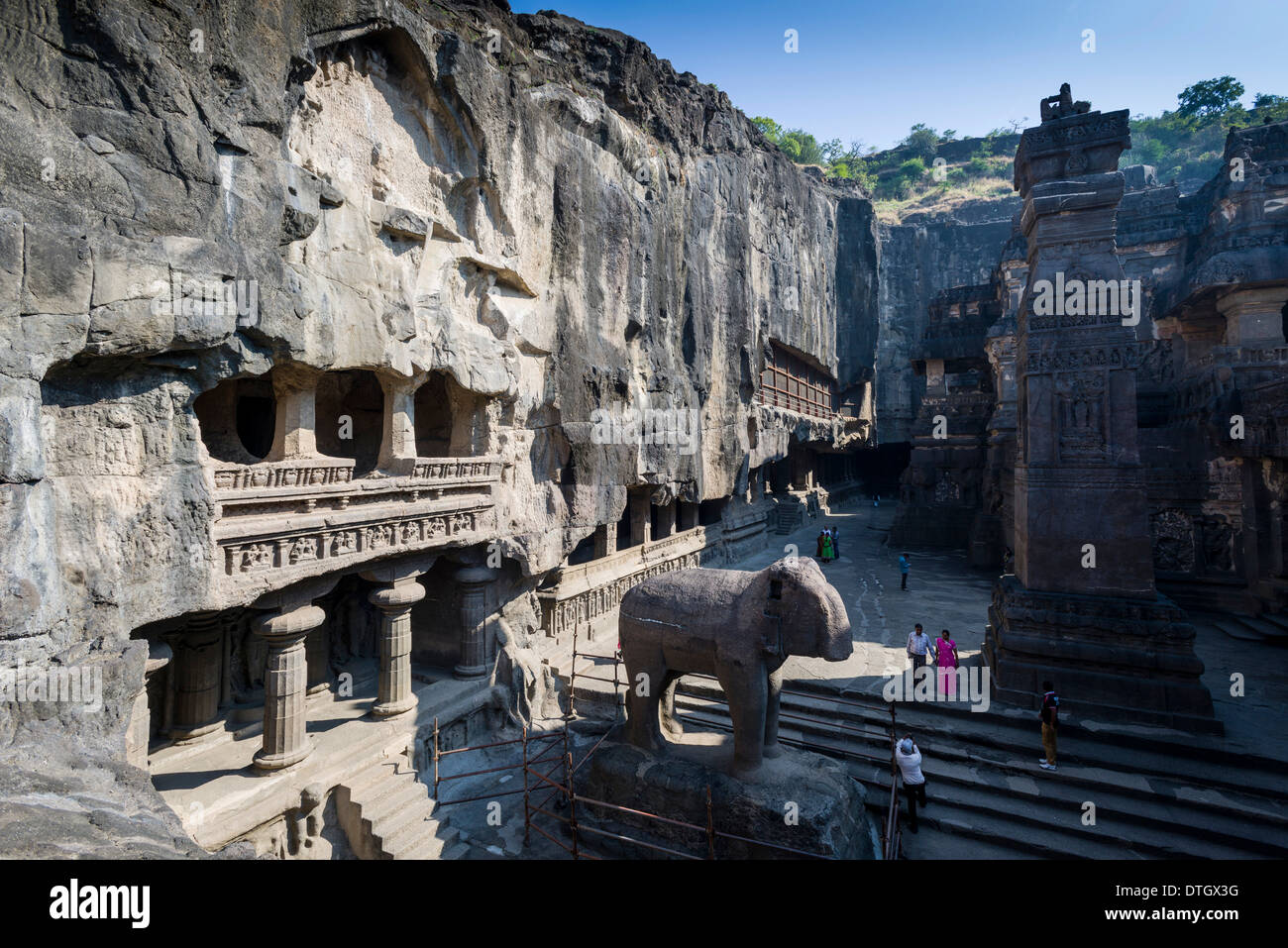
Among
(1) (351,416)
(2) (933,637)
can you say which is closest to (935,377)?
(2) (933,637)

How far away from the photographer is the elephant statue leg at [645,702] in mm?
8594

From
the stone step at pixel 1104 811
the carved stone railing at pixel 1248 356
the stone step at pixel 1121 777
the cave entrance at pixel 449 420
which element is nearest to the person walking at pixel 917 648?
the stone step at pixel 1121 777

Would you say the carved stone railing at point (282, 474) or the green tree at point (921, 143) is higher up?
the green tree at point (921, 143)

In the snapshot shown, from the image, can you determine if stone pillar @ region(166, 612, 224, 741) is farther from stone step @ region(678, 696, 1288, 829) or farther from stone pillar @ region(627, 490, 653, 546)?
stone pillar @ region(627, 490, 653, 546)

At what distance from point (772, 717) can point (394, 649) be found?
257 inches

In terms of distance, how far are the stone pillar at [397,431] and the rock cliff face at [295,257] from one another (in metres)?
0.24

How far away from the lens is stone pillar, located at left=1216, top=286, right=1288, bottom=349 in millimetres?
17500

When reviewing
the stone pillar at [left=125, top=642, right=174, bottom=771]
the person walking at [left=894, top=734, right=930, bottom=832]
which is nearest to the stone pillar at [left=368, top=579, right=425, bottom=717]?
the stone pillar at [left=125, top=642, right=174, bottom=771]

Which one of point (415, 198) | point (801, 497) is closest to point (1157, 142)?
point (801, 497)

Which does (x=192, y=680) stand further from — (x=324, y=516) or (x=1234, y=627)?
(x=1234, y=627)

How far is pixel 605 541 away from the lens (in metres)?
17.2

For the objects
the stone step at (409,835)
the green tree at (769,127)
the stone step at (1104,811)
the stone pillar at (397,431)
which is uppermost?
the green tree at (769,127)

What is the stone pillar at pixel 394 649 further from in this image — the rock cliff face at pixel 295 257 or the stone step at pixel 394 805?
the rock cliff face at pixel 295 257

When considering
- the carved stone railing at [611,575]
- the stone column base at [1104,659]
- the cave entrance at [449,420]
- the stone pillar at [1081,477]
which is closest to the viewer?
the stone column base at [1104,659]
